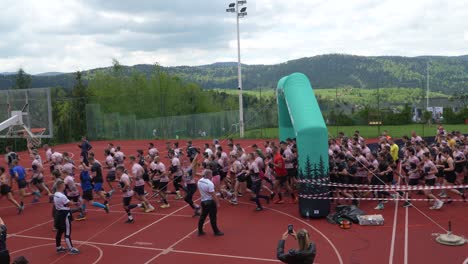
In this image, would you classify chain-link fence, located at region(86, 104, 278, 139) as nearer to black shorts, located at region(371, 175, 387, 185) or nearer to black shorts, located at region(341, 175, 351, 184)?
black shorts, located at region(371, 175, 387, 185)

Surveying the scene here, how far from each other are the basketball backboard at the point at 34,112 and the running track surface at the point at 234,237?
7.38 metres

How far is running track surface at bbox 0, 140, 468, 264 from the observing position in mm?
9680

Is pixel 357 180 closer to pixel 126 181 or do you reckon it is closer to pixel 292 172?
pixel 292 172

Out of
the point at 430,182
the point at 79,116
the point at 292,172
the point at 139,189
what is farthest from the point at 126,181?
the point at 79,116

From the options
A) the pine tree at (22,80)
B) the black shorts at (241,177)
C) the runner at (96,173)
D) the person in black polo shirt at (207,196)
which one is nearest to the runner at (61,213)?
the person in black polo shirt at (207,196)

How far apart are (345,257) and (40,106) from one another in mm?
17896

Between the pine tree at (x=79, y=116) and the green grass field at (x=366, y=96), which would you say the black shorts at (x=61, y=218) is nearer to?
the green grass field at (x=366, y=96)

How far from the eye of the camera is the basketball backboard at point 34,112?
20.9 metres

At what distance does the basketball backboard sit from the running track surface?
738 cm

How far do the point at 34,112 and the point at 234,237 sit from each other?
1495 centimetres

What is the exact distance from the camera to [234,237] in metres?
11.1

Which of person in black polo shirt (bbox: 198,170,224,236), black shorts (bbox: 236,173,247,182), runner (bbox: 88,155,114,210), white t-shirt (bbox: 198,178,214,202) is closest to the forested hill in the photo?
runner (bbox: 88,155,114,210)

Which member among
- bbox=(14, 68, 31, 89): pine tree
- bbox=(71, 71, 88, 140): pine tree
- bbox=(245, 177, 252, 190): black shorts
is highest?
bbox=(14, 68, 31, 89): pine tree

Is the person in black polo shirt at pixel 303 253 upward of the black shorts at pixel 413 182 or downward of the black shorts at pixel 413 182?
upward
